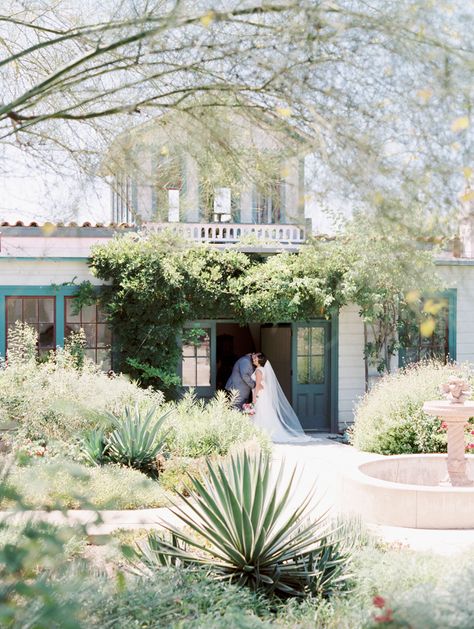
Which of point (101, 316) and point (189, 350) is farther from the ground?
point (101, 316)

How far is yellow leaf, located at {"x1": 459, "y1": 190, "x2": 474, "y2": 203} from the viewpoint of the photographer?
14.5 ft

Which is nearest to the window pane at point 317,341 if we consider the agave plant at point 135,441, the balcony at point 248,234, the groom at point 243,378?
the groom at point 243,378

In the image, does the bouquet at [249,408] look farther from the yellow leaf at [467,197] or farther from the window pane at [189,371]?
the yellow leaf at [467,197]

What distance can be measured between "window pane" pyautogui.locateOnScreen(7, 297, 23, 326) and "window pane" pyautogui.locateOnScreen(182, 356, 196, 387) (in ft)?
11.0

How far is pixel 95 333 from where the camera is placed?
15031 mm

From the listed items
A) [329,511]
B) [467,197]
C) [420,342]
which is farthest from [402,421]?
[467,197]

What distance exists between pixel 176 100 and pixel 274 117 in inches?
29.1

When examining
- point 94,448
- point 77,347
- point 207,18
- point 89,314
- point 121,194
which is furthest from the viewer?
point 89,314

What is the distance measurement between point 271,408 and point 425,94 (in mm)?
11134

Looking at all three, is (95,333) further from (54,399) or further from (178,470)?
(178,470)

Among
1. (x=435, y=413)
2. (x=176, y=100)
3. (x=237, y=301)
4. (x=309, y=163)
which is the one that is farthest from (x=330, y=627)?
(x=237, y=301)

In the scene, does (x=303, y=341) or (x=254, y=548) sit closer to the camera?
(x=254, y=548)

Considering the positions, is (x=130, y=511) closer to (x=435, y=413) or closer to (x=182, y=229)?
(x=182, y=229)

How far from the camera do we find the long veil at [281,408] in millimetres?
15172
